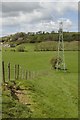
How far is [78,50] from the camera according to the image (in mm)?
114000

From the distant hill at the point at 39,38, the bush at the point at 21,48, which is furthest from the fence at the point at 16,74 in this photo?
the distant hill at the point at 39,38

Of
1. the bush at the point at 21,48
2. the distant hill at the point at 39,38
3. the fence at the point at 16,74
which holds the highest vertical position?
the distant hill at the point at 39,38

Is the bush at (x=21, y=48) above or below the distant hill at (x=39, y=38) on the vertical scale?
below

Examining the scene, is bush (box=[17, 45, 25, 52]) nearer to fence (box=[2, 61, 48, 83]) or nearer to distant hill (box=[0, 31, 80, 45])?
distant hill (box=[0, 31, 80, 45])

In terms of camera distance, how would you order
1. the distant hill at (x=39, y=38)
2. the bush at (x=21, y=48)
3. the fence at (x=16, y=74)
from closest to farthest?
the fence at (x=16, y=74) < the bush at (x=21, y=48) < the distant hill at (x=39, y=38)

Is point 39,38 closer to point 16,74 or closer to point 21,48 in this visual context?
point 21,48

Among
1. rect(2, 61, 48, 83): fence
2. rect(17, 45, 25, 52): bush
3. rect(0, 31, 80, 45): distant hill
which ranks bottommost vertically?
rect(2, 61, 48, 83): fence

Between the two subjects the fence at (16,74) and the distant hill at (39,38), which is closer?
the fence at (16,74)

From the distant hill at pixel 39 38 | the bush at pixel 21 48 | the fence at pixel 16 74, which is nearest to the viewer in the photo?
the fence at pixel 16 74

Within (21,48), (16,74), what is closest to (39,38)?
(21,48)

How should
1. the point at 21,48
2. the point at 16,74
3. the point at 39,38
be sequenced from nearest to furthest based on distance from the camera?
the point at 16,74 < the point at 21,48 < the point at 39,38

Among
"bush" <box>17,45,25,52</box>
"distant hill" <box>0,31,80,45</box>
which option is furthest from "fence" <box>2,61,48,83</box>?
"distant hill" <box>0,31,80,45</box>

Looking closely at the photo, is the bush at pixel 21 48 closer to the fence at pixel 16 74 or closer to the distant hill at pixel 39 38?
the distant hill at pixel 39 38

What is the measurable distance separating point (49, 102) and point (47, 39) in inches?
4601
